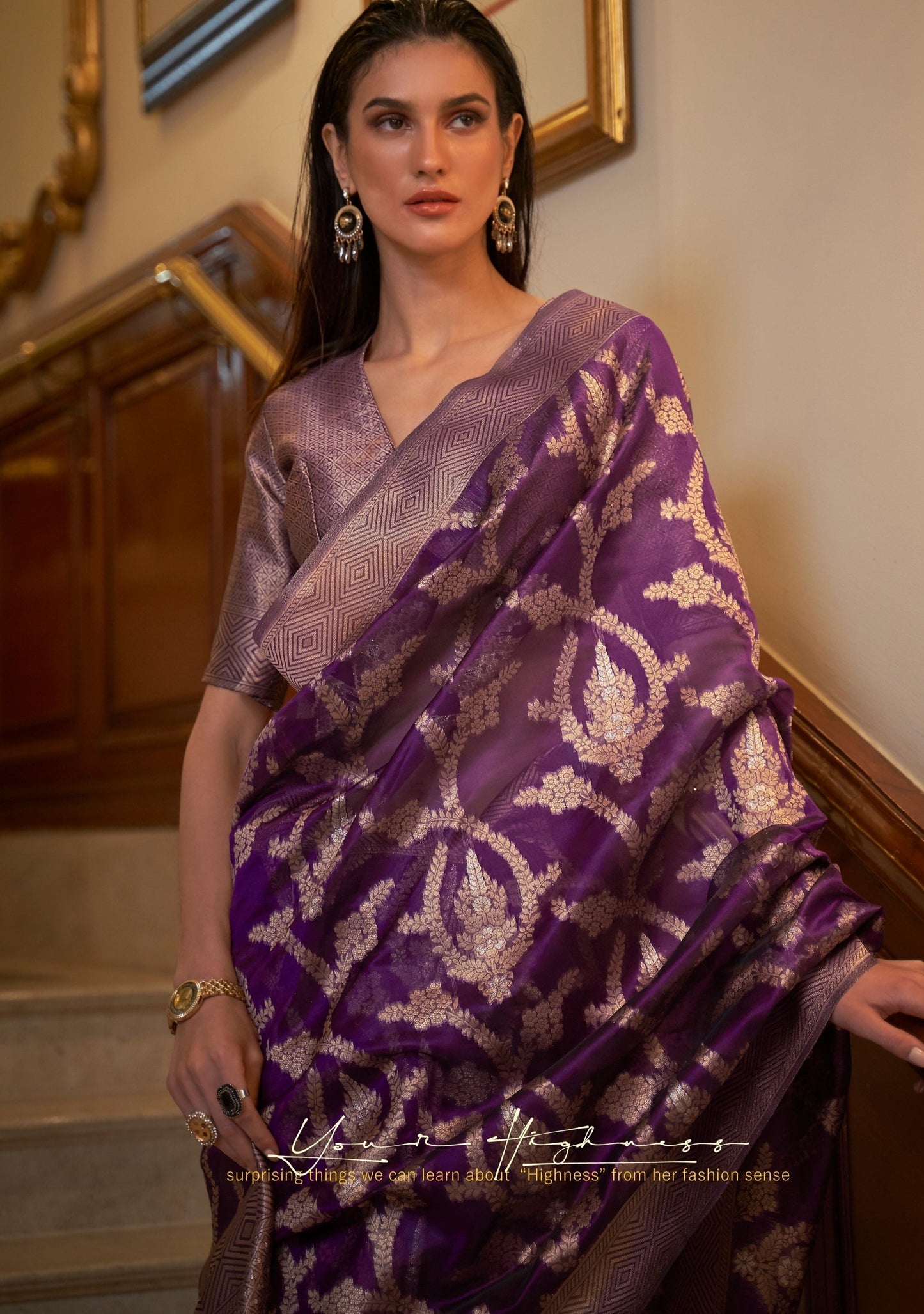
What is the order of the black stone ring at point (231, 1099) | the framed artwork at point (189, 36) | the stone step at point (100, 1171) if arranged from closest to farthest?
1. the black stone ring at point (231, 1099)
2. the stone step at point (100, 1171)
3. the framed artwork at point (189, 36)

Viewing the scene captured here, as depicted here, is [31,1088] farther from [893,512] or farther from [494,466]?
[893,512]

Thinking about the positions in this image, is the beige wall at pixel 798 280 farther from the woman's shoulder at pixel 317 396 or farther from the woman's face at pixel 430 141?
the woman's shoulder at pixel 317 396

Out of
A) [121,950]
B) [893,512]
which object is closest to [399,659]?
[893,512]

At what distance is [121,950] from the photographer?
2.48 meters

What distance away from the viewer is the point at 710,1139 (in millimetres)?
972

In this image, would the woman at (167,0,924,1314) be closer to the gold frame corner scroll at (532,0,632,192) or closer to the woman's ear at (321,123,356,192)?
the woman's ear at (321,123,356,192)

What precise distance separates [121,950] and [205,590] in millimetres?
736

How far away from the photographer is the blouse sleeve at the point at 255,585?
133 cm

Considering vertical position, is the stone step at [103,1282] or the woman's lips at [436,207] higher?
the woman's lips at [436,207]

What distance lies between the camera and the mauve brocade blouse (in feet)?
4.27

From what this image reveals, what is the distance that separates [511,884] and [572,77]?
3.94 feet

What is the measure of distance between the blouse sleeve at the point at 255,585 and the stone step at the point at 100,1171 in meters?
0.68

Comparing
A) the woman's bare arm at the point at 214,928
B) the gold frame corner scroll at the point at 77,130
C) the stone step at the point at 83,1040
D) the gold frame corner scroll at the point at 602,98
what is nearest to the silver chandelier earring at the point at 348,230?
the gold frame corner scroll at the point at 602,98

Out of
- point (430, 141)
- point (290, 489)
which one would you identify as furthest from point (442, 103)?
point (290, 489)
